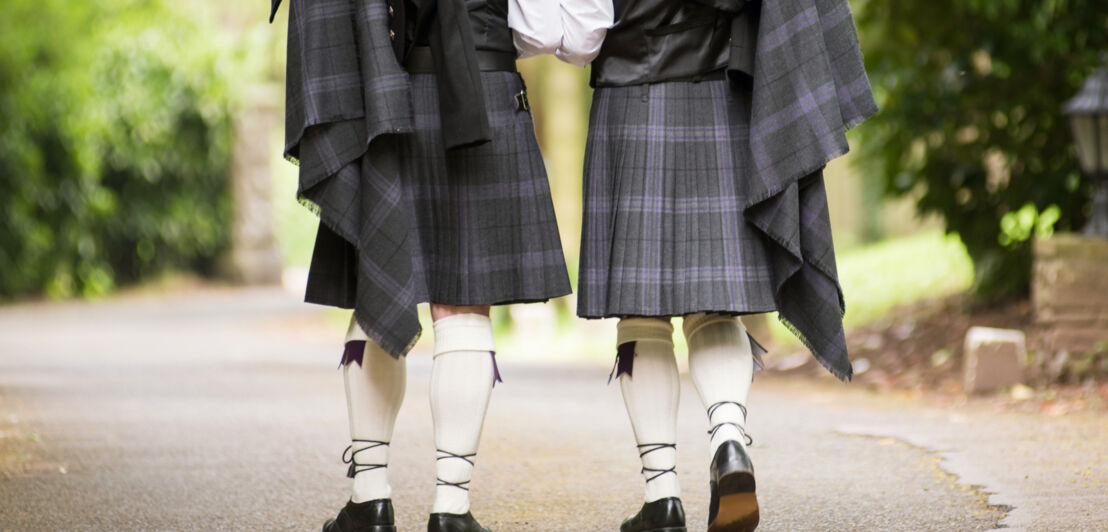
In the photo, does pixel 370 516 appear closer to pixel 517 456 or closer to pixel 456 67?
pixel 456 67

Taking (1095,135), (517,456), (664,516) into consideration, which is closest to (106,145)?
(1095,135)

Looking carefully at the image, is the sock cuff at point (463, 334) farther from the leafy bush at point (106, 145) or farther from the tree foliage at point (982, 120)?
the leafy bush at point (106, 145)

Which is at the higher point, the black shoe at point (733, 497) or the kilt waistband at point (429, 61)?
the kilt waistband at point (429, 61)

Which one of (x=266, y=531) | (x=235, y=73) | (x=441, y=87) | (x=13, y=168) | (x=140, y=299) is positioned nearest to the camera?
(x=441, y=87)

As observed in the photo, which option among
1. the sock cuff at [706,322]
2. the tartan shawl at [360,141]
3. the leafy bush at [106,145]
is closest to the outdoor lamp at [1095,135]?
the sock cuff at [706,322]

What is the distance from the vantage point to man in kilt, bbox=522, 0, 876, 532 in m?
2.96

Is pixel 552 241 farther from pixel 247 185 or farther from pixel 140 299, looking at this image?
pixel 247 185

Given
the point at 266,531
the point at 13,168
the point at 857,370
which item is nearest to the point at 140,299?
the point at 13,168

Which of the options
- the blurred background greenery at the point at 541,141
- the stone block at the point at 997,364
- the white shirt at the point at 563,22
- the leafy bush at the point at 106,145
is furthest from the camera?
the leafy bush at the point at 106,145

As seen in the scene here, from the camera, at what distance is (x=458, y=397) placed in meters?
2.99

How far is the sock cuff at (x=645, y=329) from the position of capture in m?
3.11

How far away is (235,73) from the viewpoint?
16312 mm

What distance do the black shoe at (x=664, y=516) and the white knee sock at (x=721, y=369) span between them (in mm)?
171

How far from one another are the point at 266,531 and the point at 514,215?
3.45ft
